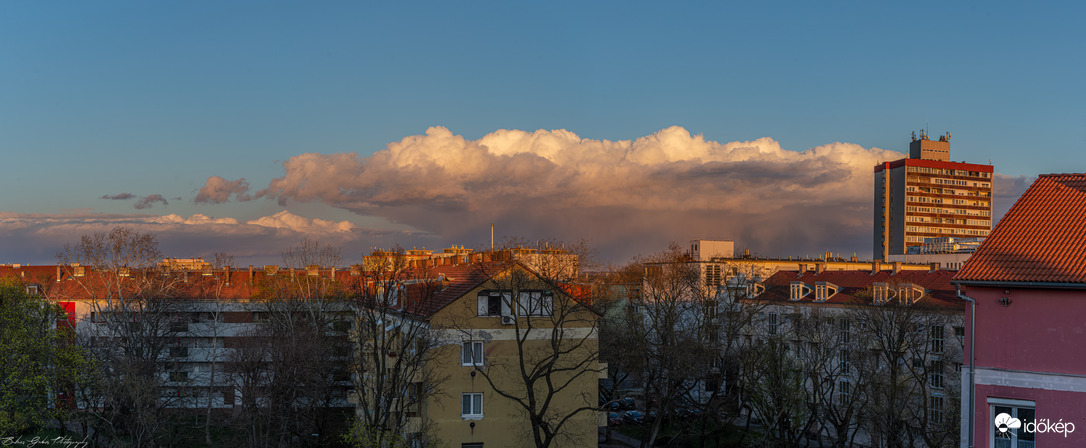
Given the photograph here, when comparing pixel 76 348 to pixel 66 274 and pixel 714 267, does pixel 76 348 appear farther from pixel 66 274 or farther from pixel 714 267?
pixel 714 267

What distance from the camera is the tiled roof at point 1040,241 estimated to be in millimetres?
19375

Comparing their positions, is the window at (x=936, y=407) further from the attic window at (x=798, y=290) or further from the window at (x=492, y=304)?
the window at (x=492, y=304)

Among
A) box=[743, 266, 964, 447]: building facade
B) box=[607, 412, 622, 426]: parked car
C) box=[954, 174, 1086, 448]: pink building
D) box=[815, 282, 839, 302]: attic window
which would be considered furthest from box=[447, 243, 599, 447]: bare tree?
box=[815, 282, 839, 302]: attic window

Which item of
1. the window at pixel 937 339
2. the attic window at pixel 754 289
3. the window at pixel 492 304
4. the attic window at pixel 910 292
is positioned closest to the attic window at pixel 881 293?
the attic window at pixel 910 292

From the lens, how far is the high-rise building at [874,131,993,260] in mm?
158875

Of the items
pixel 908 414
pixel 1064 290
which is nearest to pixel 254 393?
pixel 908 414

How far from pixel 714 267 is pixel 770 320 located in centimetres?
3678

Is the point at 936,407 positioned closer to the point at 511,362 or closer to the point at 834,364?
the point at 834,364

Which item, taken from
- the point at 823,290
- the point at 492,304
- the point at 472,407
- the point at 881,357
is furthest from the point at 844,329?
the point at 472,407

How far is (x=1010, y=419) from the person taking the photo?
19.5 meters

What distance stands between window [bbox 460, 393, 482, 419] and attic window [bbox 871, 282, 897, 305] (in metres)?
33.2

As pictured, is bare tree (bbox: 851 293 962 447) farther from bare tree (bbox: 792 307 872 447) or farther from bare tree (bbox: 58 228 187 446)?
bare tree (bbox: 58 228 187 446)

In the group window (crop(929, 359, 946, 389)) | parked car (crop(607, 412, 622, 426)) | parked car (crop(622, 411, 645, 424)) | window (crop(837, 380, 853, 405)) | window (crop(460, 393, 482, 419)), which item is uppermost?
window (crop(460, 393, 482, 419))

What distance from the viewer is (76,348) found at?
55.1m
